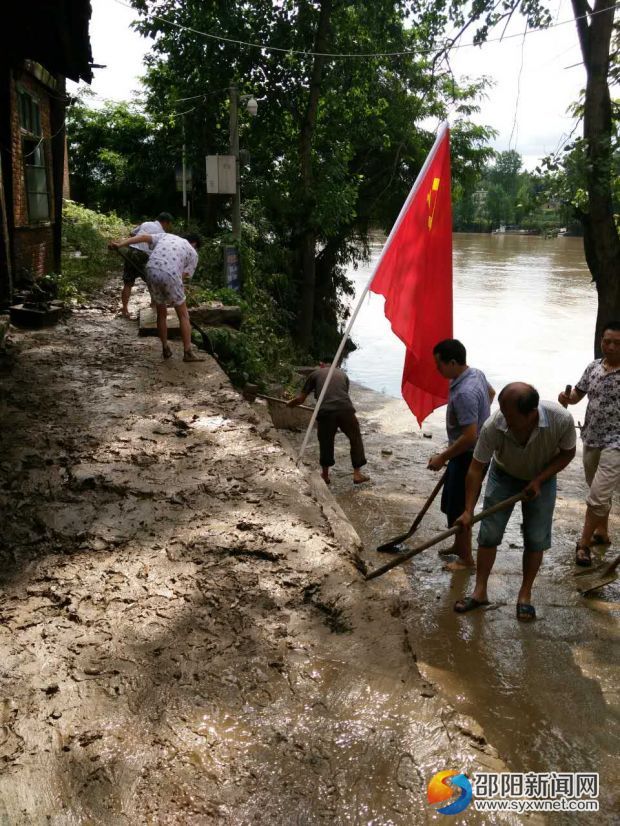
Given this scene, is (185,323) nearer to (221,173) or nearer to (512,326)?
(221,173)

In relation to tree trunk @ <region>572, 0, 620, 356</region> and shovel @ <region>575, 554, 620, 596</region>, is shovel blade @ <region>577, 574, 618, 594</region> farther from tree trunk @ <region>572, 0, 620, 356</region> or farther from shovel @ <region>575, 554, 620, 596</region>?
tree trunk @ <region>572, 0, 620, 356</region>

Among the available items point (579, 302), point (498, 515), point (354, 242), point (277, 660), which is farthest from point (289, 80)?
point (579, 302)

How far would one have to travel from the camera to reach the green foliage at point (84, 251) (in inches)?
459

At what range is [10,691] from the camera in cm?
275

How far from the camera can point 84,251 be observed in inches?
610

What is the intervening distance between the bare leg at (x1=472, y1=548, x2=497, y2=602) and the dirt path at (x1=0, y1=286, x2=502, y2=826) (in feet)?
3.11

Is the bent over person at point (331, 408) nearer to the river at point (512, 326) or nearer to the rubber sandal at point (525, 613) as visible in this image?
the rubber sandal at point (525, 613)

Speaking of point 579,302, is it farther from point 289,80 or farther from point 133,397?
point 133,397

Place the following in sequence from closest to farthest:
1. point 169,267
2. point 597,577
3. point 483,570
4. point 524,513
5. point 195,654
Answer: point 195,654
point 524,513
point 483,570
point 597,577
point 169,267

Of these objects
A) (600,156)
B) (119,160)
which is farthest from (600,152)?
(119,160)

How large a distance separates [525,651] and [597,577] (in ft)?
4.67

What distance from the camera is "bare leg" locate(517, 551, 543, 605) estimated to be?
440cm

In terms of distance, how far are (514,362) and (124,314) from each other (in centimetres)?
1500

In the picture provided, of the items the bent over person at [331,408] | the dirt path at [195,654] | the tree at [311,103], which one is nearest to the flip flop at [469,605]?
the dirt path at [195,654]
